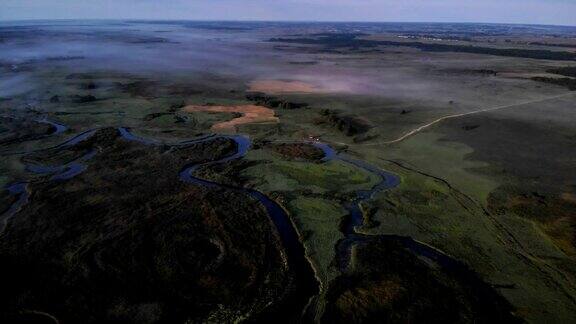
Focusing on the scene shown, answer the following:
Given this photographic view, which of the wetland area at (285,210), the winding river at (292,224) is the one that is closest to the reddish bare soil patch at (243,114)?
the wetland area at (285,210)

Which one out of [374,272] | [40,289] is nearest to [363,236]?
[374,272]

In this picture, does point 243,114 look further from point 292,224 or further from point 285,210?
point 292,224

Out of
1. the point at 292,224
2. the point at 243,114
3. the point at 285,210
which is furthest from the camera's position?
the point at 243,114

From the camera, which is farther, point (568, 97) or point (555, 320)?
point (568, 97)

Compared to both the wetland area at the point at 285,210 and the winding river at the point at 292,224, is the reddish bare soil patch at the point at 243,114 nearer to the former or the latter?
the wetland area at the point at 285,210

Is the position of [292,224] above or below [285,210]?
below

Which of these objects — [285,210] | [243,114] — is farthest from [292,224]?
[243,114]

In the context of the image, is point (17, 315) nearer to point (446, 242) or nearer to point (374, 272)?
point (374, 272)

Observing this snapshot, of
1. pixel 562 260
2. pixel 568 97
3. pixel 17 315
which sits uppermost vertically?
pixel 568 97
